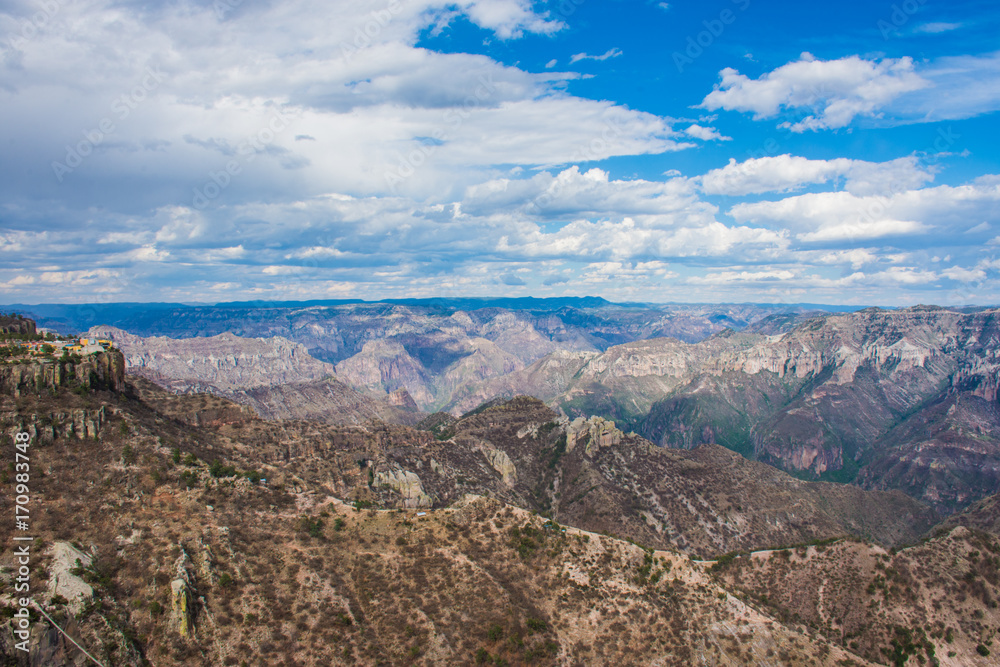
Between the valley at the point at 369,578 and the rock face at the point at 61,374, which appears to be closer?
the valley at the point at 369,578

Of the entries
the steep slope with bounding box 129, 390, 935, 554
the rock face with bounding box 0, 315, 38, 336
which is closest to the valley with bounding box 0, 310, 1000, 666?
the steep slope with bounding box 129, 390, 935, 554

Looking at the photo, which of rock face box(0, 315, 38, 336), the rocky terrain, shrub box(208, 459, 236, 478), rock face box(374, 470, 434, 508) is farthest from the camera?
rock face box(374, 470, 434, 508)

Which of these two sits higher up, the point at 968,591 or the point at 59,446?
the point at 59,446

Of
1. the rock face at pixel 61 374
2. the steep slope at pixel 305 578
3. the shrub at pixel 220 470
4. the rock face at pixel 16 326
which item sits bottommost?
the steep slope at pixel 305 578

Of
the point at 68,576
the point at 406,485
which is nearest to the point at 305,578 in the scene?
the point at 68,576

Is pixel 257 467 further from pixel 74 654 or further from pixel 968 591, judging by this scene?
pixel 968 591

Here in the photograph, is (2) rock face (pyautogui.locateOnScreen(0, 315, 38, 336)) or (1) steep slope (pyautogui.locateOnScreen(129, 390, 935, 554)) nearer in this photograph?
(2) rock face (pyautogui.locateOnScreen(0, 315, 38, 336))

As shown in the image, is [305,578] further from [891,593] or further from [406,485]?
[891,593]

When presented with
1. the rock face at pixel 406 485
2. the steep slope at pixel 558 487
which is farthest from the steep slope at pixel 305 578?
the rock face at pixel 406 485

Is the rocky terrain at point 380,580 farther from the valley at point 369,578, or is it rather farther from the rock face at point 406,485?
the rock face at point 406,485

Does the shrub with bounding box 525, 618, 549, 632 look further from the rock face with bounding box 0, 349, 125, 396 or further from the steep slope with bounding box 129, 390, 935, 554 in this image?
the rock face with bounding box 0, 349, 125, 396

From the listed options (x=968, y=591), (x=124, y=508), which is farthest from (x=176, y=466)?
(x=968, y=591)
